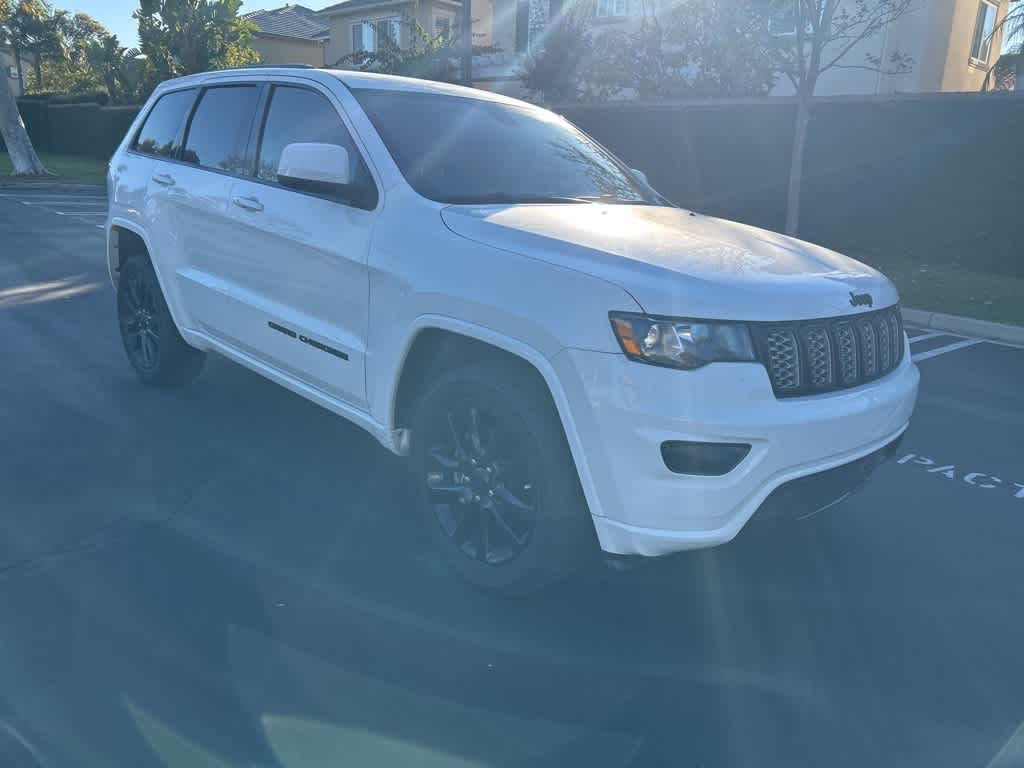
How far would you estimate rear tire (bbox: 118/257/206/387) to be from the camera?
17.4ft

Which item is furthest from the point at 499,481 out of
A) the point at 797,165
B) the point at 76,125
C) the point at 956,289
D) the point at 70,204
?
the point at 76,125

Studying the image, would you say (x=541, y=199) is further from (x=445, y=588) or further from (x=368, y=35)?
(x=368, y=35)

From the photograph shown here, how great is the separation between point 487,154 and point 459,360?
1.18 metres

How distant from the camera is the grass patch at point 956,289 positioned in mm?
9297

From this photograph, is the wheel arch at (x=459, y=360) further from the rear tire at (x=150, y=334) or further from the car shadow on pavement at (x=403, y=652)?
the rear tire at (x=150, y=334)

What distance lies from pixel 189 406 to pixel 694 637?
3.53 metres

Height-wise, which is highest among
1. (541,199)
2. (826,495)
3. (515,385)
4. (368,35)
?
(368,35)

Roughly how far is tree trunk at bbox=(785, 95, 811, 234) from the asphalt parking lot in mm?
8481

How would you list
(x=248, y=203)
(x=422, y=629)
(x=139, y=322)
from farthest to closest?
(x=139, y=322), (x=248, y=203), (x=422, y=629)

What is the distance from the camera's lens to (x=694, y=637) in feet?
10.4

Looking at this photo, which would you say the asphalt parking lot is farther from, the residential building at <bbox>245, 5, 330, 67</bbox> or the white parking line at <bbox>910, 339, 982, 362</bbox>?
the residential building at <bbox>245, 5, 330, 67</bbox>

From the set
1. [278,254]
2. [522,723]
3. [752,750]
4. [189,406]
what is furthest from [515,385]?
[189,406]

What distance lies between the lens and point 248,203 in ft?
14.0

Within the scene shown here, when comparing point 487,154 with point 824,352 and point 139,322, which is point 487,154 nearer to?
point 824,352
